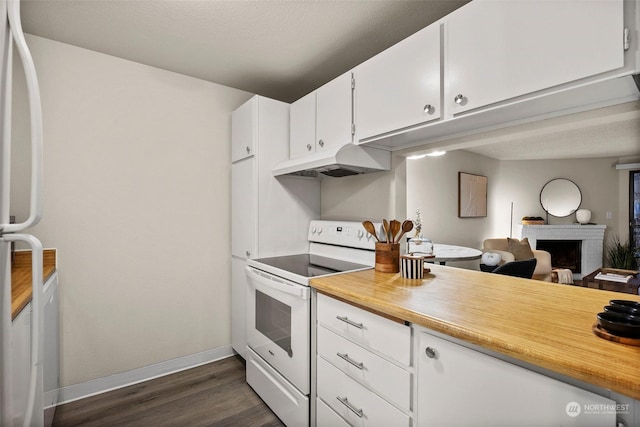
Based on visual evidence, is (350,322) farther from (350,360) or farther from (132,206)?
(132,206)

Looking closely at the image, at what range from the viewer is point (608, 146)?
1239mm

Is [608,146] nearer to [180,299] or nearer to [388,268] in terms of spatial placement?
[388,268]

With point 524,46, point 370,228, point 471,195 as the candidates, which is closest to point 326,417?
point 370,228

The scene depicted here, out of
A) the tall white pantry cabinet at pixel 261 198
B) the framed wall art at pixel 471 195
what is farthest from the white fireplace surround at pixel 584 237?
the tall white pantry cabinet at pixel 261 198

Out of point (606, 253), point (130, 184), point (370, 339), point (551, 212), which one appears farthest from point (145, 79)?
point (606, 253)

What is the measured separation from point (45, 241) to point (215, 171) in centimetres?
121

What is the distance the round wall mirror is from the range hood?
0.89 meters

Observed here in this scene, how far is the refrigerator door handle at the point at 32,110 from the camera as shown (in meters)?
0.76

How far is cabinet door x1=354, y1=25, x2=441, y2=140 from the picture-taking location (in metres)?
1.42

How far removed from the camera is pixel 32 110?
31.7 inches

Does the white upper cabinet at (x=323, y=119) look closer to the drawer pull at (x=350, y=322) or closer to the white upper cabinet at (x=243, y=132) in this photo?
the white upper cabinet at (x=243, y=132)

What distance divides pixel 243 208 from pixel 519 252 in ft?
6.11

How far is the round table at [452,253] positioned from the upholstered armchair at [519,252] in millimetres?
78

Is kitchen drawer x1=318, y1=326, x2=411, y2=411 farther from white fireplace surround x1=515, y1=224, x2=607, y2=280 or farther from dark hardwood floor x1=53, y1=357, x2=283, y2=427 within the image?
white fireplace surround x1=515, y1=224, x2=607, y2=280
